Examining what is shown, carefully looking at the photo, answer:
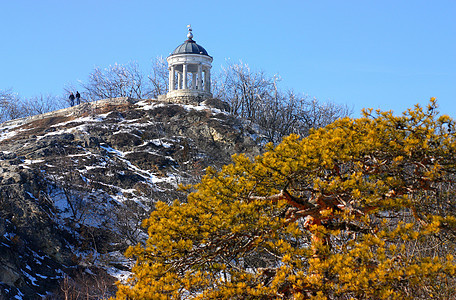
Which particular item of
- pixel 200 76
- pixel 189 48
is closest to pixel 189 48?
pixel 189 48

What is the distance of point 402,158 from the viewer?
27.9 ft

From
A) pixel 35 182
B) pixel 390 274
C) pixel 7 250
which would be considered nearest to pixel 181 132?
pixel 35 182

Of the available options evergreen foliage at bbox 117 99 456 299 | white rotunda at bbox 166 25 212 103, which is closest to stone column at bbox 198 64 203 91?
white rotunda at bbox 166 25 212 103

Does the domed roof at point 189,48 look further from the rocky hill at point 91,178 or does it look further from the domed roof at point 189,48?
the rocky hill at point 91,178

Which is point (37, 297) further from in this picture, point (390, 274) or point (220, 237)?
point (390, 274)

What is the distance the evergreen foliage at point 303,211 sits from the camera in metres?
7.87

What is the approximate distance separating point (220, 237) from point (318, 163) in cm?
214

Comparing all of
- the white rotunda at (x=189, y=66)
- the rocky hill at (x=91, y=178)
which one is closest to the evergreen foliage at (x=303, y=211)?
the rocky hill at (x=91, y=178)

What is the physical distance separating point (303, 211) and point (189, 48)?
35548 mm

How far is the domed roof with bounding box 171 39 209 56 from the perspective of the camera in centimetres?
4266

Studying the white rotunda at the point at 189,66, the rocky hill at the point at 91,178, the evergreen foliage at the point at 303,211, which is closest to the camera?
the evergreen foliage at the point at 303,211

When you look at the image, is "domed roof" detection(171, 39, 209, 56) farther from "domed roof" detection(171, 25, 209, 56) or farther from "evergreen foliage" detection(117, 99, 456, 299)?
"evergreen foliage" detection(117, 99, 456, 299)

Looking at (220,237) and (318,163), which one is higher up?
(318,163)

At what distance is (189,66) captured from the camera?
45594 millimetres
